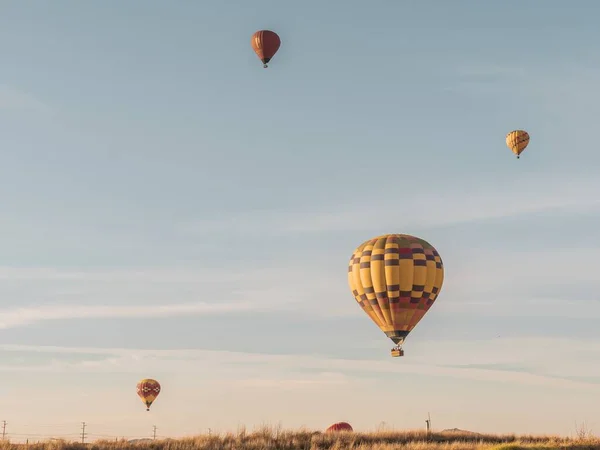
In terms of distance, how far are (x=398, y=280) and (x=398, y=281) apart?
0.24 ft

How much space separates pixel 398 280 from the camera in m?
65.8

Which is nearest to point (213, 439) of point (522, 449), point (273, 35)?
point (522, 449)

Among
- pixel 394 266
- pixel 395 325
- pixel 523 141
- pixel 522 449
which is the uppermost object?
pixel 523 141

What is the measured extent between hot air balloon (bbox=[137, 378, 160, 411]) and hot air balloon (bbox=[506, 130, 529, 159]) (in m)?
44.1

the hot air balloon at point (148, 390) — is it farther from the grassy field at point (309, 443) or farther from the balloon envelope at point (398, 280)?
the grassy field at point (309, 443)

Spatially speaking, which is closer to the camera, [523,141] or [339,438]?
[339,438]

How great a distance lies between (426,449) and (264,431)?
8.98 meters

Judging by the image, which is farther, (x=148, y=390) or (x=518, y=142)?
(x=148, y=390)

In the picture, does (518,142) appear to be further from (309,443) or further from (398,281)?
(309,443)

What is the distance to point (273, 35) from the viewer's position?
241 feet

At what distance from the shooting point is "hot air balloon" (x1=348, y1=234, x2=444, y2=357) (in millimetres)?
66000

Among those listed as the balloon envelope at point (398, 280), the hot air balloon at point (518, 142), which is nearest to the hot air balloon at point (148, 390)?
the balloon envelope at point (398, 280)

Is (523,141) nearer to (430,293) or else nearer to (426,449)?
(430,293)

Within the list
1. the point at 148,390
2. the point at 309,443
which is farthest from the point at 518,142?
the point at 309,443
